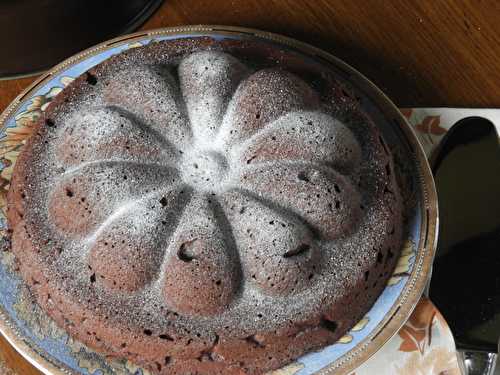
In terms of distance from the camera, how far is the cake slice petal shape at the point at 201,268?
124 cm

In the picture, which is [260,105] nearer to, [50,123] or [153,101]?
[153,101]

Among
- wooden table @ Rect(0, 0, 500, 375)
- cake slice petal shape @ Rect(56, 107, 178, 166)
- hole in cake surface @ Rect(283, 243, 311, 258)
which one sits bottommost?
hole in cake surface @ Rect(283, 243, 311, 258)

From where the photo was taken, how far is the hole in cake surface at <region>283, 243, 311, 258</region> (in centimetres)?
127

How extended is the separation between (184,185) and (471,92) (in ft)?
2.78

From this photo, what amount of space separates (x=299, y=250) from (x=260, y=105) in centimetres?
31

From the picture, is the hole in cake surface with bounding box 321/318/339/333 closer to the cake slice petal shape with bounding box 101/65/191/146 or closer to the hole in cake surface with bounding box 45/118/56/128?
the cake slice petal shape with bounding box 101/65/191/146

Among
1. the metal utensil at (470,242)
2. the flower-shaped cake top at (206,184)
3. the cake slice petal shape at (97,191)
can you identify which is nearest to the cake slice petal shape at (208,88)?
the flower-shaped cake top at (206,184)

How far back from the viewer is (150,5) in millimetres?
1849

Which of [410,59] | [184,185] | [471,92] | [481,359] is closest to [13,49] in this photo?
[184,185]

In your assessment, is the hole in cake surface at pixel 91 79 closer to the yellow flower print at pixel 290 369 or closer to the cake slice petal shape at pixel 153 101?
the cake slice petal shape at pixel 153 101

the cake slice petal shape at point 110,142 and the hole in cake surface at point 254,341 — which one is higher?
the cake slice petal shape at point 110,142

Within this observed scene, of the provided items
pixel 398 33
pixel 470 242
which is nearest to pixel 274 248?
pixel 470 242

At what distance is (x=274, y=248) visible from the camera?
1258 millimetres

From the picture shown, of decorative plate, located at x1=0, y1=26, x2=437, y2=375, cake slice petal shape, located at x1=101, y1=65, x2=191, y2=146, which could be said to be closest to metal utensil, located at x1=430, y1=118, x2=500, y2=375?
decorative plate, located at x1=0, y1=26, x2=437, y2=375
